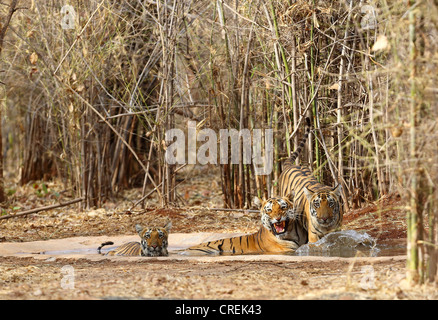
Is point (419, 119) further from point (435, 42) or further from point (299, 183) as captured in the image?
point (299, 183)

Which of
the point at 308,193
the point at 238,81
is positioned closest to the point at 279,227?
the point at 308,193

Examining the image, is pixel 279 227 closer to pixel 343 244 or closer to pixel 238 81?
pixel 343 244

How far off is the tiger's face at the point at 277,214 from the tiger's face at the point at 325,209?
220 mm

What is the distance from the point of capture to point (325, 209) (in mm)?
4953

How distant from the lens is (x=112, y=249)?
5789 millimetres

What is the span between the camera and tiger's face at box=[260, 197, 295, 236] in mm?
5148

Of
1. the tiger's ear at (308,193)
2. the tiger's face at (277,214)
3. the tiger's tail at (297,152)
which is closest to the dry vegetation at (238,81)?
the tiger's tail at (297,152)

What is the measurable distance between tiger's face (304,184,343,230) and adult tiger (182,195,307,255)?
0.25 meters

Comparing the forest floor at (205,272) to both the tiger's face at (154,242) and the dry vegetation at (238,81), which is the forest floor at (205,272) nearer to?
the dry vegetation at (238,81)

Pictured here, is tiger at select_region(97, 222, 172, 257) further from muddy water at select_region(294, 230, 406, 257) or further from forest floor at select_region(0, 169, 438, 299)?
muddy water at select_region(294, 230, 406, 257)

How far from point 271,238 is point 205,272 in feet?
5.05

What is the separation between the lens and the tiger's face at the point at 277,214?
5.15 meters

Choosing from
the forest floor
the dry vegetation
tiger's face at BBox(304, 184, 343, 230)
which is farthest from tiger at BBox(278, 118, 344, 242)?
the forest floor
